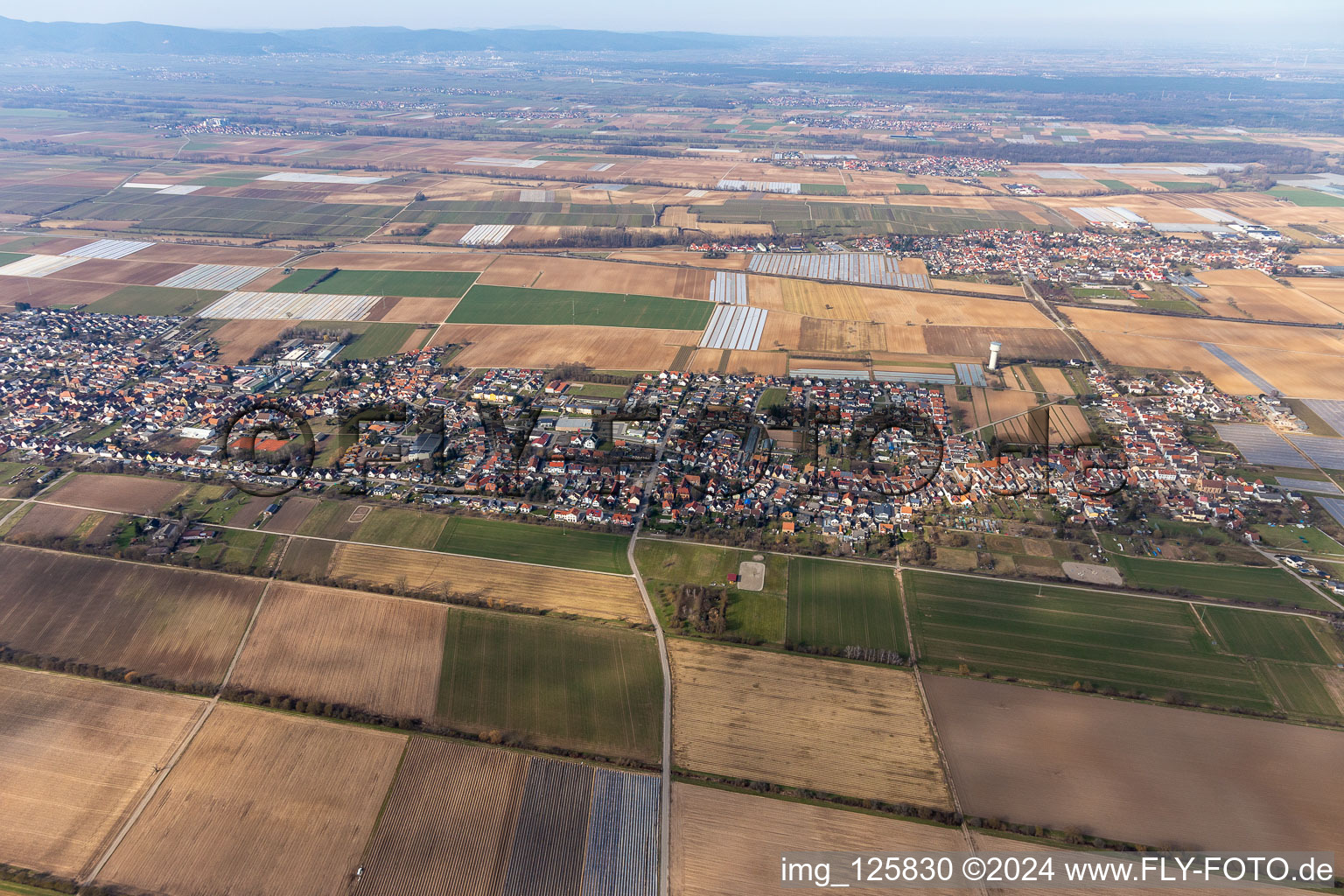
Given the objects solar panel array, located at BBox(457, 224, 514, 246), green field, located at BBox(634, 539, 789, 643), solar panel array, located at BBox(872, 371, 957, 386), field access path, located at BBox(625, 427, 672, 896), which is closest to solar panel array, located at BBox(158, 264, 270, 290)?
solar panel array, located at BBox(457, 224, 514, 246)

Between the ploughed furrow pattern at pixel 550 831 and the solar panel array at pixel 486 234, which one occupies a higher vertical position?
the solar panel array at pixel 486 234

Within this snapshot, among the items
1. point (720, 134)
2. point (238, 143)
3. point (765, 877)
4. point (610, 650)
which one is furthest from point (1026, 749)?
point (238, 143)

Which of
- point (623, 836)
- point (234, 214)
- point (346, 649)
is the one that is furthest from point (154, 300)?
point (623, 836)

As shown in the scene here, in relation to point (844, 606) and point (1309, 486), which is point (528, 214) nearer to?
point (844, 606)

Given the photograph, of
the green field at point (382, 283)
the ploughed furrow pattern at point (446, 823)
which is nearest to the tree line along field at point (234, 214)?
the green field at point (382, 283)

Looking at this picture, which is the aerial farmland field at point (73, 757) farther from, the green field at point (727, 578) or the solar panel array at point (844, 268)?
the solar panel array at point (844, 268)

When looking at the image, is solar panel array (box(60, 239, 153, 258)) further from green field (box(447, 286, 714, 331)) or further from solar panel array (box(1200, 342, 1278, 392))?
solar panel array (box(1200, 342, 1278, 392))
